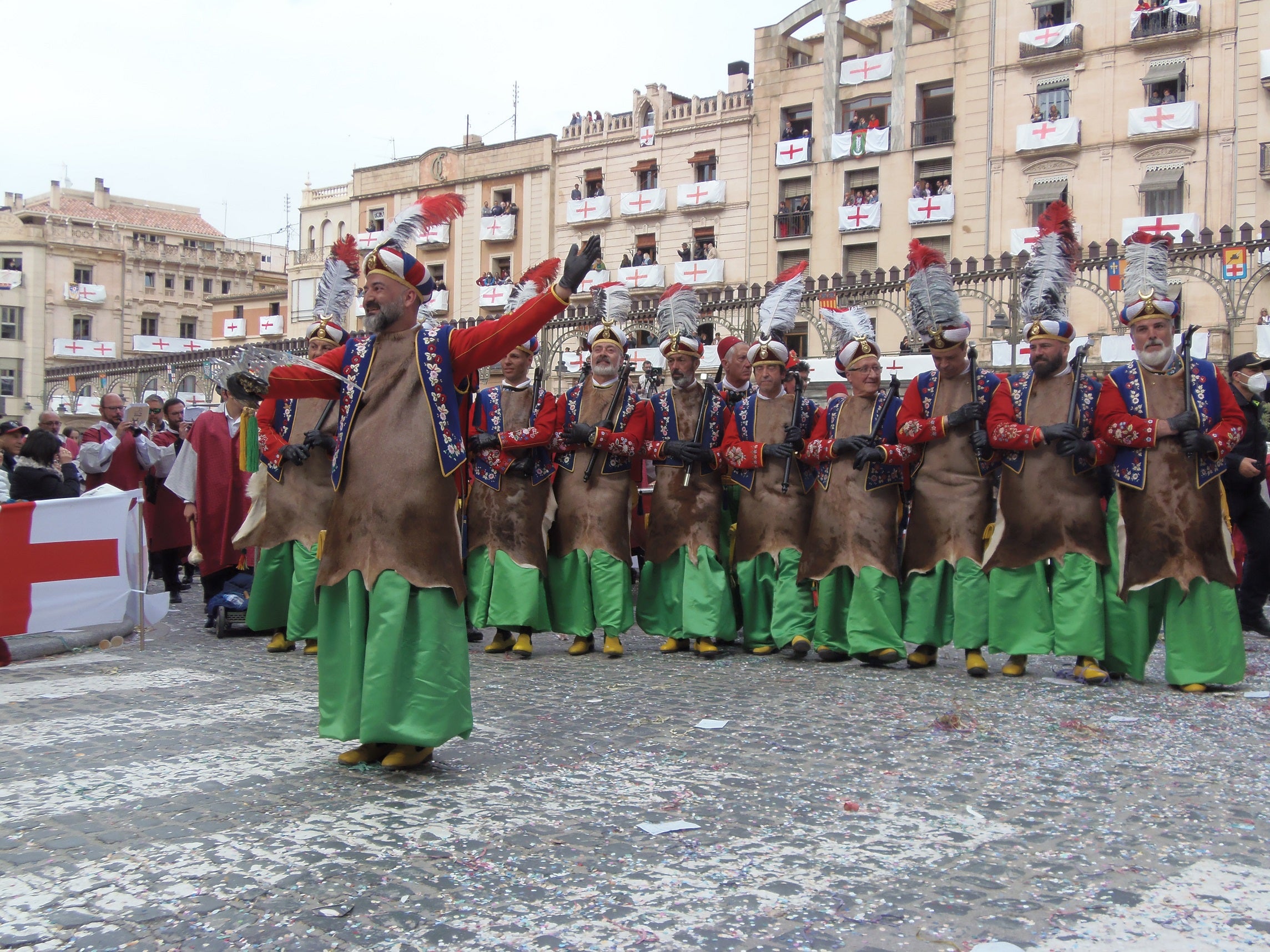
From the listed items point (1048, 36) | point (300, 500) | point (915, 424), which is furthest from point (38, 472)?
point (1048, 36)

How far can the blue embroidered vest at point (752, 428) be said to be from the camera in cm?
811

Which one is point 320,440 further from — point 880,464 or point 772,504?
point 880,464

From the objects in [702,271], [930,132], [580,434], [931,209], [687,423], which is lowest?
[580,434]

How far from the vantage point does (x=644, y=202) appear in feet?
138

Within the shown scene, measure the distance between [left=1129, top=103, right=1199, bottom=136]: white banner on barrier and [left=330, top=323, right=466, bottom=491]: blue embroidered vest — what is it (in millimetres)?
32172

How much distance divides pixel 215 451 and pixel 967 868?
7.67 metres

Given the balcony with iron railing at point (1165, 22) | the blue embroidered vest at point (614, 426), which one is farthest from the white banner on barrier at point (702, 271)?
the blue embroidered vest at point (614, 426)

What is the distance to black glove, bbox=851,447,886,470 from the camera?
7453mm

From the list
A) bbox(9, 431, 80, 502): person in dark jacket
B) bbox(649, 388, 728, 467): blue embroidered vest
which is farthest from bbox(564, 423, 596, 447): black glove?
bbox(9, 431, 80, 502): person in dark jacket

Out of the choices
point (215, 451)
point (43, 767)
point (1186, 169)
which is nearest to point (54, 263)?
point (1186, 169)

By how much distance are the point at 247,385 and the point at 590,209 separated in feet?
129

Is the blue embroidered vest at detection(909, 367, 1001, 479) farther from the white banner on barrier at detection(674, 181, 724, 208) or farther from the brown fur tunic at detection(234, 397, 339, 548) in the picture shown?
the white banner on barrier at detection(674, 181, 724, 208)

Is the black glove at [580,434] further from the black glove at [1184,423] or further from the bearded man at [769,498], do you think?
the black glove at [1184,423]

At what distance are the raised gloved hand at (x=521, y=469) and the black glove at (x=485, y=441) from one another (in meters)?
0.16
